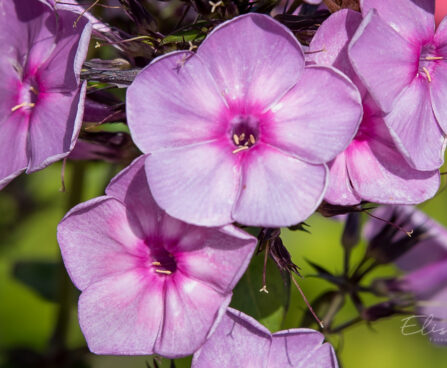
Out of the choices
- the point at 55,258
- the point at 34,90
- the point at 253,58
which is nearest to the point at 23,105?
the point at 34,90

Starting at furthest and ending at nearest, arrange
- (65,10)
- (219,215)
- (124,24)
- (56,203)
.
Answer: (56,203)
(124,24)
(65,10)
(219,215)

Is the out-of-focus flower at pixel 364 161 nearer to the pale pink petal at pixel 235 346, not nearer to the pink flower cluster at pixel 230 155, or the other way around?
A: the pink flower cluster at pixel 230 155

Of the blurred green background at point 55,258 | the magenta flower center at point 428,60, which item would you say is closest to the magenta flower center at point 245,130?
the magenta flower center at point 428,60

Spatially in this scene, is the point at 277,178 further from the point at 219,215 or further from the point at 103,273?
the point at 103,273

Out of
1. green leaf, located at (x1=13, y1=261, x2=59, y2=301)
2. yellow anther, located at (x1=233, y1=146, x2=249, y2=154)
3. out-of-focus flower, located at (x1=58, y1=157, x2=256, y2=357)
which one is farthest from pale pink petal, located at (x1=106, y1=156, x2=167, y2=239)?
green leaf, located at (x1=13, y1=261, x2=59, y2=301)

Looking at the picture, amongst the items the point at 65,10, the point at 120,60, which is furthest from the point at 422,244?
the point at 65,10

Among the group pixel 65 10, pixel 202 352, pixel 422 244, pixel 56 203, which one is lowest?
pixel 56 203

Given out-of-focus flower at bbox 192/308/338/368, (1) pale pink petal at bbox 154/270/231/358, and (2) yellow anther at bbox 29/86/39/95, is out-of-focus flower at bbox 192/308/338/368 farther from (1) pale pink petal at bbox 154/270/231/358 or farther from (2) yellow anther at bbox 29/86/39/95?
(2) yellow anther at bbox 29/86/39/95

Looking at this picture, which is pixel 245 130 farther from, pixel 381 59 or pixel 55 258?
pixel 55 258
